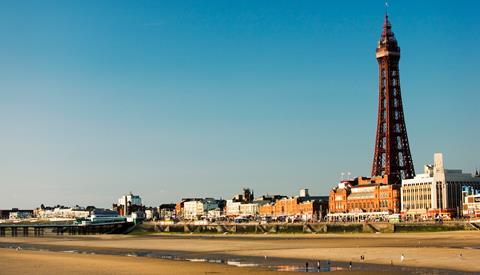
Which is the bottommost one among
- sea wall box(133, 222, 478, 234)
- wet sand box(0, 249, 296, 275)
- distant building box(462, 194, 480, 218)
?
sea wall box(133, 222, 478, 234)

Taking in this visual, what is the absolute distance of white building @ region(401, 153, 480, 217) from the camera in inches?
4562

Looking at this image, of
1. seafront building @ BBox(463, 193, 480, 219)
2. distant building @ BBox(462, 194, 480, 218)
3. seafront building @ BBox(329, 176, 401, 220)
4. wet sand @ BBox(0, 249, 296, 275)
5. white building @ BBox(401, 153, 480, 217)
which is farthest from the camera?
seafront building @ BBox(329, 176, 401, 220)

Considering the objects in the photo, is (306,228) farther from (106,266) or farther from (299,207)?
(299,207)

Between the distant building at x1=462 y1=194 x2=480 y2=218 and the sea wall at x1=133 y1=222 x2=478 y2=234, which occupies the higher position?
the distant building at x1=462 y1=194 x2=480 y2=218

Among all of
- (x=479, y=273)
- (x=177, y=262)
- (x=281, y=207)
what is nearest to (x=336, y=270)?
(x=479, y=273)

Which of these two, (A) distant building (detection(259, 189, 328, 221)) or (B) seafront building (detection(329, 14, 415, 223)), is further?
(A) distant building (detection(259, 189, 328, 221))

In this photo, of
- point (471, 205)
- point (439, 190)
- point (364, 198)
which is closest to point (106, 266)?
point (471, 205)

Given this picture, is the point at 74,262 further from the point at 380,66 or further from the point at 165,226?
the point at 380,66

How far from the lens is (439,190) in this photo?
117812mm

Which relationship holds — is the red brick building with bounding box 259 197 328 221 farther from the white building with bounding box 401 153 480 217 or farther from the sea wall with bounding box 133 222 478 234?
the sea wall with bounding box 133 222 478 234

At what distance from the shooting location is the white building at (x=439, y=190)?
11588 cm

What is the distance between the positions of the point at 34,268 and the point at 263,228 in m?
65.8

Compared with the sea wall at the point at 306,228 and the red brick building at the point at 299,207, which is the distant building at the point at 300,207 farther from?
the sea wall at the point at 306,228

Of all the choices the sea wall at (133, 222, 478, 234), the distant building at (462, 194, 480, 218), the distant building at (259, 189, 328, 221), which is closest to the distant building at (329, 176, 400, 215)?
the distant building at (259, 189, 328, 221)
